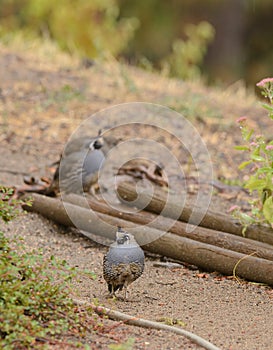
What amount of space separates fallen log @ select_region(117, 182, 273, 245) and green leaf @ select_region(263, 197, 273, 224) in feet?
0.51

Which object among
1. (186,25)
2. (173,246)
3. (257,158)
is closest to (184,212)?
(173,246)

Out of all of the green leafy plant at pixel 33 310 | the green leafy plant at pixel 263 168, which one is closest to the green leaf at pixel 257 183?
the green leafy plant at pixel 263 168

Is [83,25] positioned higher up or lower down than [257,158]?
higher up

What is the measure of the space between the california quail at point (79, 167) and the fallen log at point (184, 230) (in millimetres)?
120

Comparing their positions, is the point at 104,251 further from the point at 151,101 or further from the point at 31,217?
the point at 151,101

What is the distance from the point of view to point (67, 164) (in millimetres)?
5055

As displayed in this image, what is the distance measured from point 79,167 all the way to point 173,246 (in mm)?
1077

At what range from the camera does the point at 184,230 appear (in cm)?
441

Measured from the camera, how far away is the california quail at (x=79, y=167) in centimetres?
497

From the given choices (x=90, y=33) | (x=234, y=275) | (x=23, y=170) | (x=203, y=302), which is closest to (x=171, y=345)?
(x=203, y=302)

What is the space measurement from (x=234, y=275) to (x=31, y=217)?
4.94ft

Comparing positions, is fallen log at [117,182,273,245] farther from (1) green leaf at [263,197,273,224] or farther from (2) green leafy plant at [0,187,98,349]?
(2) green leafy plant at [0,187,98,349]

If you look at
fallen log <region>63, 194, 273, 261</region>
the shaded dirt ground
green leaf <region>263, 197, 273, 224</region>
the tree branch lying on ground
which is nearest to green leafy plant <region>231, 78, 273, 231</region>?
green leaf <region>263, 197, 273, 224</region>

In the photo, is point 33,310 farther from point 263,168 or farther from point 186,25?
point 186,25
